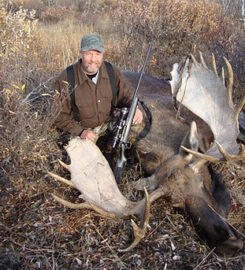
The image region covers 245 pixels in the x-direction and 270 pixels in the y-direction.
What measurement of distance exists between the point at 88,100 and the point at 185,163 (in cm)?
154

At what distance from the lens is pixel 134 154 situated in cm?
345

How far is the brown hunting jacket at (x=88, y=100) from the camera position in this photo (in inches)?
143

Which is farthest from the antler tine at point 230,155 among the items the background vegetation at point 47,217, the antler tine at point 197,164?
the background vegetation at point 47,217

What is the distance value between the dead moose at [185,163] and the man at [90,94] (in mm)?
580

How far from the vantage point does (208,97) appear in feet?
10.5

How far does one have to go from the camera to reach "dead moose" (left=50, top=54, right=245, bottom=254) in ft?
8.23

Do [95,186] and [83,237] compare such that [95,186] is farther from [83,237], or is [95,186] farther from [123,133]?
[123,133]

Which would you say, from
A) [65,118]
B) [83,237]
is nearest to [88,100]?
[65,118]

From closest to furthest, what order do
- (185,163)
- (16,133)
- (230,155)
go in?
(230,155)
(185,163)
(16,133)

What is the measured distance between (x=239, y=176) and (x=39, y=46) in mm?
5080

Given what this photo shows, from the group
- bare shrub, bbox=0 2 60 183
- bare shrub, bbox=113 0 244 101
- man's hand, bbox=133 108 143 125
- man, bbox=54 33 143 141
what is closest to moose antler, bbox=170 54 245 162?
man's hand, bbox=133 108 143 125

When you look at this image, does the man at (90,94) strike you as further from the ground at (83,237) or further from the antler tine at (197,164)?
the antler tine at (197,164)

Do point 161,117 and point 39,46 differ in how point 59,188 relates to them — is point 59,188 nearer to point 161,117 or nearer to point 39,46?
point 161,117

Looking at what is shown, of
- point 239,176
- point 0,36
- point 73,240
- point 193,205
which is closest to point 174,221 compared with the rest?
point 193,205
